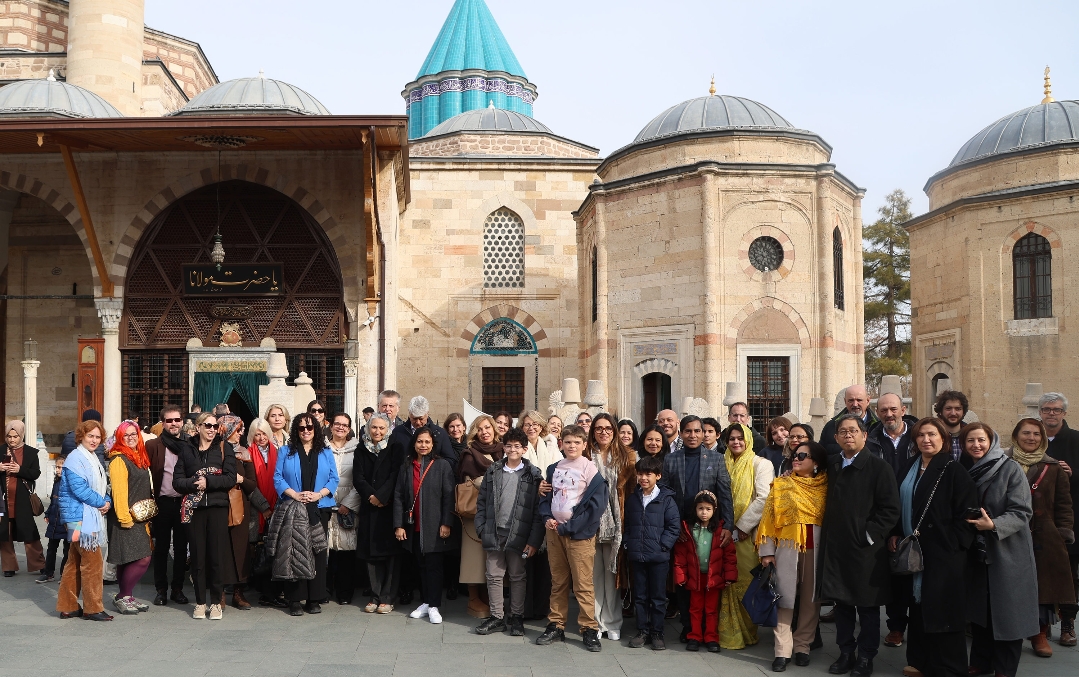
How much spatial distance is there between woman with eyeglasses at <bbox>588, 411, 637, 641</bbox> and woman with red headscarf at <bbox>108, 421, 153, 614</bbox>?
3.28 m

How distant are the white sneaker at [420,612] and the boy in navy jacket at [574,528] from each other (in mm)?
1064

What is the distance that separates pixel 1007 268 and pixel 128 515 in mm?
17226

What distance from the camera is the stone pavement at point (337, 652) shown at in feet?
17.7

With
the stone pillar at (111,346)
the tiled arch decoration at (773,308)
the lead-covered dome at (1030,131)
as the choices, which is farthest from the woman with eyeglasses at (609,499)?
the lead-covered dome at (1030,131)

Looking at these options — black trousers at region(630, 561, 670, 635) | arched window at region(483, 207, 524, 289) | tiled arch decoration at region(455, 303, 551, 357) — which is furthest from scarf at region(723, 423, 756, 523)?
arched window at region(483, 207, 524, 289)

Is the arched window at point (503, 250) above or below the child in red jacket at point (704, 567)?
above

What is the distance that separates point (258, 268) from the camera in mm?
14719

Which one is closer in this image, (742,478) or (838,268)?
(742,478)

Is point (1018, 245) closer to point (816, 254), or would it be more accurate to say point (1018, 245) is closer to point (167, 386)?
point (816, 254)

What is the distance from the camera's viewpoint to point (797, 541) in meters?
5.49

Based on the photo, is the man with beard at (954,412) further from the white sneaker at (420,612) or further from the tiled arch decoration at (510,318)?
the tiled arch decoration at (510,318)

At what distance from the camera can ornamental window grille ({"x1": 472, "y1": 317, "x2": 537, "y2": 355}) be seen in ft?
72.8

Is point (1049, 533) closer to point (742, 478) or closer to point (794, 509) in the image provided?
point (794, 509)

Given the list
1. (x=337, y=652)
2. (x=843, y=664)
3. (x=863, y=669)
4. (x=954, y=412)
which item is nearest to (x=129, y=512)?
(x=337, y=652)
